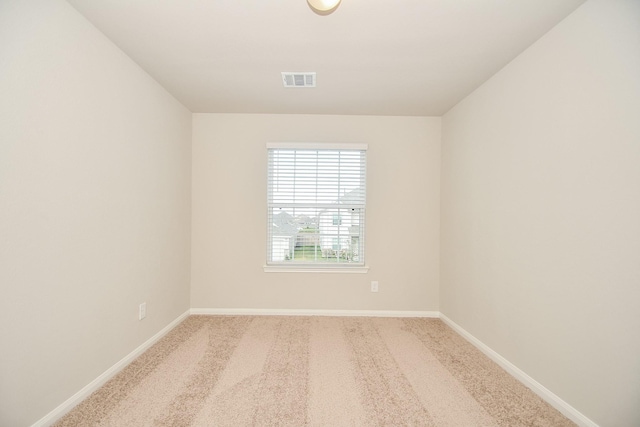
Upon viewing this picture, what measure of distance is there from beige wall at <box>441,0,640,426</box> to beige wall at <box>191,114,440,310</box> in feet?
2.88

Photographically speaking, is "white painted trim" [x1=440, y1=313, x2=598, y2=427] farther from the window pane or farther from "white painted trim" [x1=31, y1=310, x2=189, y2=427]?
"white painted trim" [x1=31, y1=310, x2=189, y2=427]

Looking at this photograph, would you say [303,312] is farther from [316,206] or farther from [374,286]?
[316,206]

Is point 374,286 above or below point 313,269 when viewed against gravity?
below

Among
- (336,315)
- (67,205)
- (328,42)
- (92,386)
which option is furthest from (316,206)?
(92,386)

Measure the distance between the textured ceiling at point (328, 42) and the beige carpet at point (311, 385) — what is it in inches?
96.7

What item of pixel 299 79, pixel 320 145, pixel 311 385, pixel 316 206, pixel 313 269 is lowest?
pixel 311 385

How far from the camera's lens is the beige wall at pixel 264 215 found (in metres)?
3.47

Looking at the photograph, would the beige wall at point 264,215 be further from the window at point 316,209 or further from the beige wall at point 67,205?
the beige wall at point 67,205

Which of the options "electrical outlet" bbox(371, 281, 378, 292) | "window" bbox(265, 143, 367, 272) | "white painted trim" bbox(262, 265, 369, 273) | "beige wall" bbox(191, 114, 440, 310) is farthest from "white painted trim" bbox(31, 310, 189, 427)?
"electrical outlet" bbox(371, 281, 378, 292)

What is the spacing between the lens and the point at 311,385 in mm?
2014

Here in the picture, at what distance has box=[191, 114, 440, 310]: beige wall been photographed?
347 cm

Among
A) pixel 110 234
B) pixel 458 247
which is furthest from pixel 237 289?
pixel 458 247

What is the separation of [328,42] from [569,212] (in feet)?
6.34

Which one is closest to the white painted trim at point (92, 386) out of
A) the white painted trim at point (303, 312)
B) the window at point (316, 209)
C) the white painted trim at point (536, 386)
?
the white painted trim at point (303, 312)
